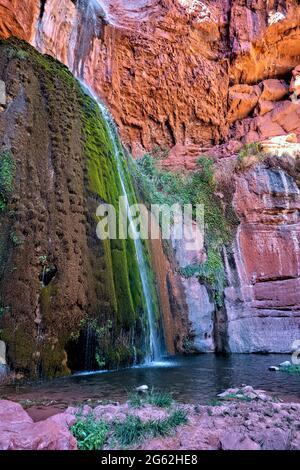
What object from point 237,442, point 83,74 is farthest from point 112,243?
point 83,74

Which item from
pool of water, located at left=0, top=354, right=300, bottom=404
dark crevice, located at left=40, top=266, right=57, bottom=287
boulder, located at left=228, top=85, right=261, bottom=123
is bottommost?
pool of water, located at left=0, top=354, right=300, bottom=404

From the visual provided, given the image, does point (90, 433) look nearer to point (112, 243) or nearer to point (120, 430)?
point (120, 430)

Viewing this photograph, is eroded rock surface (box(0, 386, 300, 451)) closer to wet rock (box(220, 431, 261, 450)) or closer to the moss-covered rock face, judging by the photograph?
wet rock (box(220, 431, 261, 450))

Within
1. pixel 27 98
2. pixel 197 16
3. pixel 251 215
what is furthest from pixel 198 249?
pixel 197 16

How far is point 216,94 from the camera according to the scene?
1989 centimetres

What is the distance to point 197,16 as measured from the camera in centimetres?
1961

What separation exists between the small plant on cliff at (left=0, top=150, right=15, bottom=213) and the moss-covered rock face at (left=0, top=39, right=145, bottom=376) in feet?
0.06

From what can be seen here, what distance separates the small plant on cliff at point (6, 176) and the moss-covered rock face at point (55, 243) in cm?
2

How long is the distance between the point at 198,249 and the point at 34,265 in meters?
8.46

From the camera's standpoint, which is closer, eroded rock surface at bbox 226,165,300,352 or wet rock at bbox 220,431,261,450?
wet rock at bbox 220,431,261,450

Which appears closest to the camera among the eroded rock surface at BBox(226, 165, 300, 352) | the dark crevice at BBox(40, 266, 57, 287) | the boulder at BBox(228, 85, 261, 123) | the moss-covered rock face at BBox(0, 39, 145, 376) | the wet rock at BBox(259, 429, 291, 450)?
the wet rock at BBox(259, 429, 291, 450)

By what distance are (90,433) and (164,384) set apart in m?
2.89

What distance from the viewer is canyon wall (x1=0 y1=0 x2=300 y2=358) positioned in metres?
13.7

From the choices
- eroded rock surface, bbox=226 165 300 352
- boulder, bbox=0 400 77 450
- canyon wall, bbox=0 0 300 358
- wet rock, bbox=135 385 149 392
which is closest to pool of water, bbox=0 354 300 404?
wet rock, bbox=135 385 149 392
